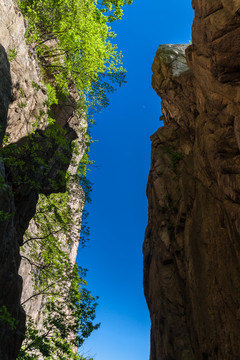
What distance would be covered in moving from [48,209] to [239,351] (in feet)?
49.8

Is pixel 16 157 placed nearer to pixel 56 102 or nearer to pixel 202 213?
pixel 56 102

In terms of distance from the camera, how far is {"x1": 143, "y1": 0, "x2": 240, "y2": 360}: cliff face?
16.9 meters

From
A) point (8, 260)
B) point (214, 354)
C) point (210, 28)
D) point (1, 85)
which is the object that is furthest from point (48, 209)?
point (210, 28)

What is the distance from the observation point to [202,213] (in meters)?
20.3

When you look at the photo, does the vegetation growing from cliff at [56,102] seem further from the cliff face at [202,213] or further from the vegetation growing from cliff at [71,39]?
the cliff face at [202,213]

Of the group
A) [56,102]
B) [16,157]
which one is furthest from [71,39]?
[16,157]

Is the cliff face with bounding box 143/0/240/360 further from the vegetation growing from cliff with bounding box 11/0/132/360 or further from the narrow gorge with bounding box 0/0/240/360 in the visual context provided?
the vegetation growing from cliff with bounding box 11/0/132/360

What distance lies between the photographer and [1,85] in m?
13.0

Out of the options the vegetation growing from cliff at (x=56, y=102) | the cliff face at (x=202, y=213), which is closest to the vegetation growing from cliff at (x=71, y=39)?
the vegetation growing from cliff at (x=56, y=102)

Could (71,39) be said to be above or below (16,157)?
above

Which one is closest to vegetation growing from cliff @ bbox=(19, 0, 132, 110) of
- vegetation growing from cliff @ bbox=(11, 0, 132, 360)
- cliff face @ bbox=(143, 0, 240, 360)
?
vegetation growing from cliff @ bbox=(11, 0, 132, 360)

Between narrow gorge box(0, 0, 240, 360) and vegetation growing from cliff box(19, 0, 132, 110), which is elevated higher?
vegetation growing from cliff box(19, 0, 132, 110)

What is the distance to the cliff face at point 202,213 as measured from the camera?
666 inches

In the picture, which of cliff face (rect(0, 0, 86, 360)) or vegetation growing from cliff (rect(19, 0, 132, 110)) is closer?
cliff face (rect(0, 0, 86, 360))
